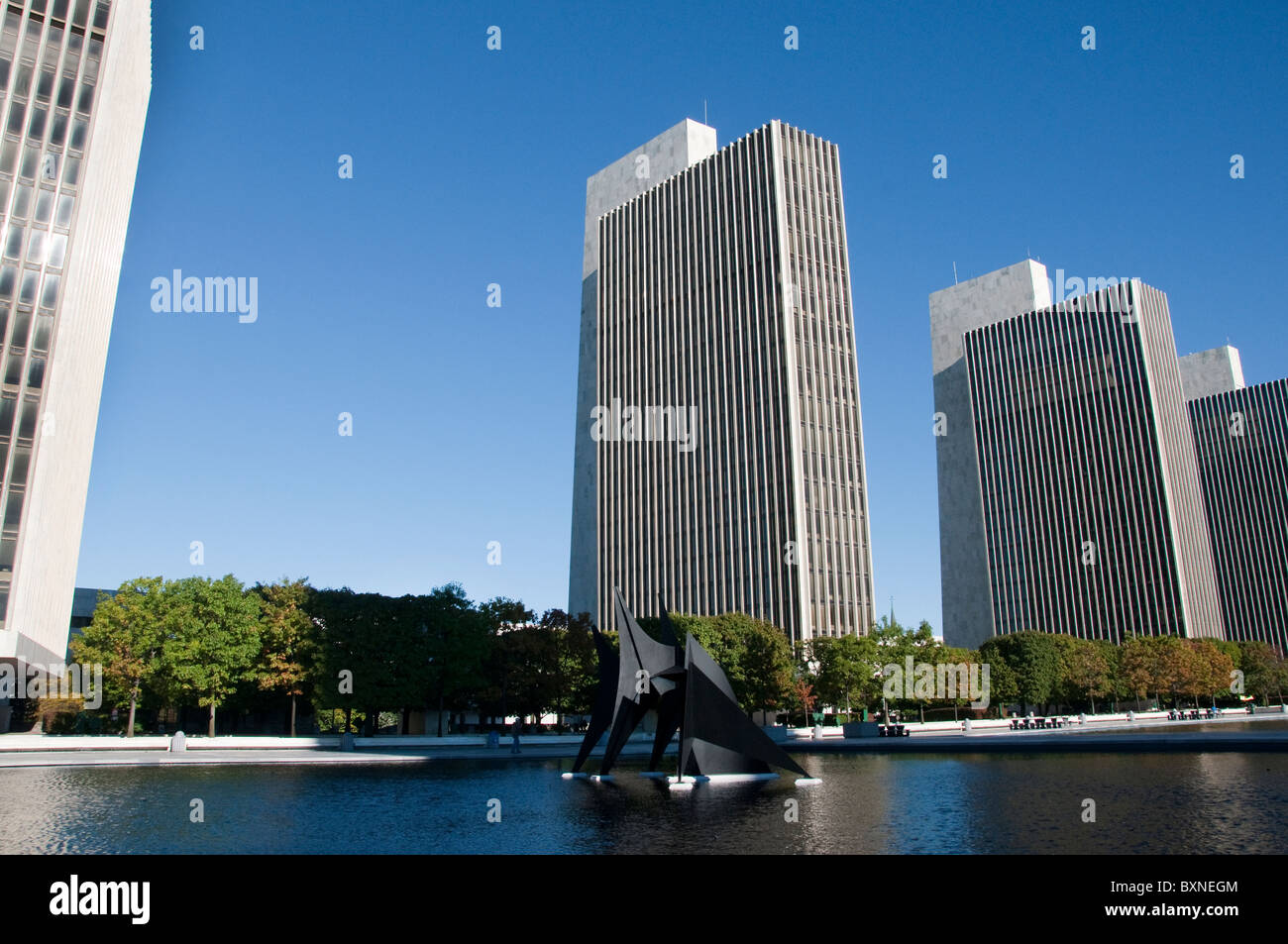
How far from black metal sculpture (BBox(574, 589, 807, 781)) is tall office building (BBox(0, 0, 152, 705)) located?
39.3 m

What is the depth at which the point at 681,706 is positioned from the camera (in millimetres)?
36344

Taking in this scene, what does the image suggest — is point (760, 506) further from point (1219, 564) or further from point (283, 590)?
point (1219, 564)

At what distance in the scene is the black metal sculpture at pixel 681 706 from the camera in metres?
31.9

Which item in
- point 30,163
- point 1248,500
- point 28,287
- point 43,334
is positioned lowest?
point 43,334

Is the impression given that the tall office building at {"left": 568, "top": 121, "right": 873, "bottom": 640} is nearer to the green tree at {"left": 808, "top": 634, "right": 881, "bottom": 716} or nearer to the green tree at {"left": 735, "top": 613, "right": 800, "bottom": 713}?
the green tree at {"left": 735, "top": 613, "right": 800, "bottom": 713}

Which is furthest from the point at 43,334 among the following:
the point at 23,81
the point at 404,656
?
the point at 404,656

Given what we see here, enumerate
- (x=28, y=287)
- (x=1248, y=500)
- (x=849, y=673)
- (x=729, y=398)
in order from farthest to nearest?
(x=1248, y=500) < (x=729, y=398) < (x=849, y=673) < (x=28, y=287)

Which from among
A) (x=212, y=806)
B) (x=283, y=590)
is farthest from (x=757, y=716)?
(x=212, y=806)

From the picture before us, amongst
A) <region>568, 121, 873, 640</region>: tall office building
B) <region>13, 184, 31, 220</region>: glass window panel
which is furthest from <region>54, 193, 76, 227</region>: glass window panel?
<region>568, 121, 873, 640</region>: tall office building

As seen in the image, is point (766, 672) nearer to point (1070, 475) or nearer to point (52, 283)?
point (52, 283)

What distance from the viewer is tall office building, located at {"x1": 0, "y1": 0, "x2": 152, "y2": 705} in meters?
56.5

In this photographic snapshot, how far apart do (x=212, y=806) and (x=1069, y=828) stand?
69.9 ft

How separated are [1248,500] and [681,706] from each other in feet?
575

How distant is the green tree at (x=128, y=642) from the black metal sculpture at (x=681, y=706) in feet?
117
